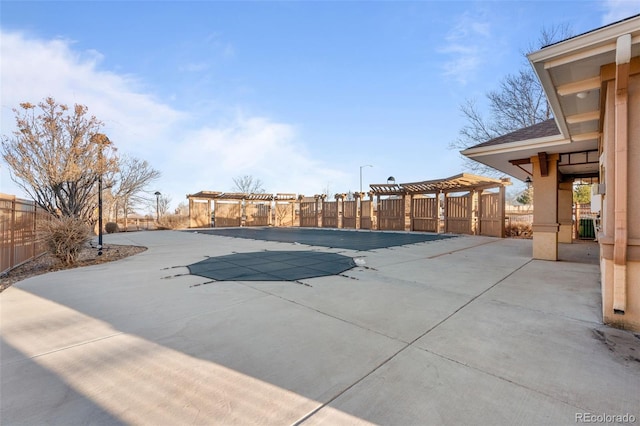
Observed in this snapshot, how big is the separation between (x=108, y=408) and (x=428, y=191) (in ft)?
56.7

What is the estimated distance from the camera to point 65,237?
645 centimetres

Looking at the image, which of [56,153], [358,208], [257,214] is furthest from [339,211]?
[56,153]

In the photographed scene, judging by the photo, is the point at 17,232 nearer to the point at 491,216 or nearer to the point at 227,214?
the point at 227,214

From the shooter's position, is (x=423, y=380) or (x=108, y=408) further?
(x=423, y=380)

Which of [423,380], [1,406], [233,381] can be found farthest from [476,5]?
[1,406]

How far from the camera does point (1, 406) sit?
5.71 ft

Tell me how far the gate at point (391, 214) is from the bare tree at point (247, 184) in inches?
1093

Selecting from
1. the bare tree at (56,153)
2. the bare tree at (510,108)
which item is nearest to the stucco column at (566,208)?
the bare tree at (510,108)

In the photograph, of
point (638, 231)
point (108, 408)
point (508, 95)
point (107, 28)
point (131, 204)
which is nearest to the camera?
point (108, 408)

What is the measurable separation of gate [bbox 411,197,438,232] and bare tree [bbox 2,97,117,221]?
16.0m

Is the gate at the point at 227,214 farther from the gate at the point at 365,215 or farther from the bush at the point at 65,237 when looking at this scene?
the bush at the point at 65,237

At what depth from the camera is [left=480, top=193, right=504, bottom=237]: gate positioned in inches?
533

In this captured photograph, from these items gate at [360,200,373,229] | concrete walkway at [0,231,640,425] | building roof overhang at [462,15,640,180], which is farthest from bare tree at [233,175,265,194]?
building roof overhang at [462,15,640,180]

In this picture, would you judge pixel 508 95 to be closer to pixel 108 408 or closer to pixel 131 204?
pixel 108 408
